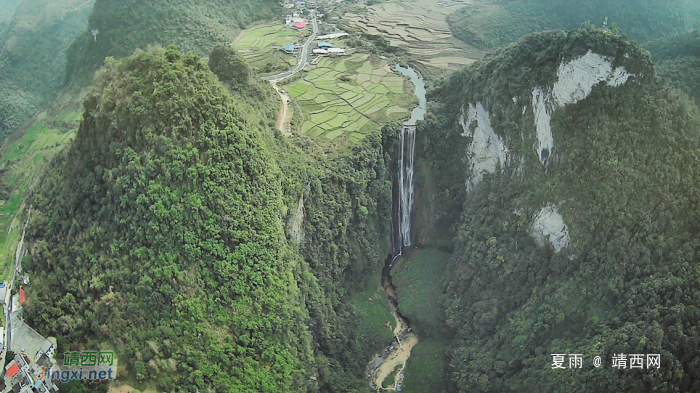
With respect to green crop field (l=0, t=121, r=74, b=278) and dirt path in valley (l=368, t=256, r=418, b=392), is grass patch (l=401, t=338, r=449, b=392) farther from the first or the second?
green crop field (l=0, t=121, r=74, b=278)

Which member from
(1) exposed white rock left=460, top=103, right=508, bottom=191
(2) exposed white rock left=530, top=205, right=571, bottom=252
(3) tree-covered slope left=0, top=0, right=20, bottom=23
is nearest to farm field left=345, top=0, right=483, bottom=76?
(1) exposed white rock left=460, top=103, right=508, bottom=191

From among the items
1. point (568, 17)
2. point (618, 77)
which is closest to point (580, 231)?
point (618, 77)

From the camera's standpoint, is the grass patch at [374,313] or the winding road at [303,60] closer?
the grass patch at [374,313]

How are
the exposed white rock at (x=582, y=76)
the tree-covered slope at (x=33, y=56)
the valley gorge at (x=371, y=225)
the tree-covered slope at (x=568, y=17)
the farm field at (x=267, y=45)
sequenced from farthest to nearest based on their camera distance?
the tree-covered slope at (x=33, y=56) < the tree-covered slope at (x=568, y=17) < the farm field at (x=267, y=45) < the exposed white rock at (x=582, y=76) < the valley gorge at (x=371, y=225)

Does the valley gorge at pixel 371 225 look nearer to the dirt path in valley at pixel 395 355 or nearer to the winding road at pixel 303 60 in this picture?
the dirt path in valley at pixel 395 355

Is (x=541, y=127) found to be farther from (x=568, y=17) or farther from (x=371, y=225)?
(x=568, y=17)

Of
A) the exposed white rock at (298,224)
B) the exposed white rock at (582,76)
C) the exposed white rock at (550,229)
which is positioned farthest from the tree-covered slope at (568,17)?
the exposed white rock at (298,224)

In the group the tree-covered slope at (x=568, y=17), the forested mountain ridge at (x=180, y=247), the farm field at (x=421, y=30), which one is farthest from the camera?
the tree-covered slope at (x=568, y=17)

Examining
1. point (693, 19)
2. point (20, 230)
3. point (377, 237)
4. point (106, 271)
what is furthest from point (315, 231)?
point (693, 19)
